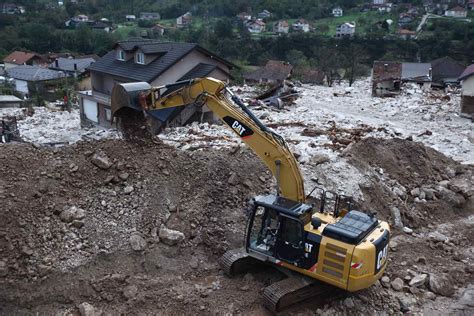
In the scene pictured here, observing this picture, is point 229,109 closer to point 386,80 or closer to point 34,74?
point 386,80

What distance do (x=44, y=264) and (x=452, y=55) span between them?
171 ft

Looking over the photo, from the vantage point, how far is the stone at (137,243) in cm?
877

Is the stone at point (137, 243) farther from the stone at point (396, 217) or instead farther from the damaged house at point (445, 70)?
the damaged house at point (445, 70)

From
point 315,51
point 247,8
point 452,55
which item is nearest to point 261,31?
point 247,8

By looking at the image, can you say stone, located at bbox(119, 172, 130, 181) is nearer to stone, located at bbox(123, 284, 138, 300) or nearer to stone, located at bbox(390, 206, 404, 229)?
stone, located at bbox(123, 284, 138, 300)

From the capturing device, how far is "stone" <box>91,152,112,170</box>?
969 centimetres

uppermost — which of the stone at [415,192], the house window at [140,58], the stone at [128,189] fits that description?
the house window at [140,58]

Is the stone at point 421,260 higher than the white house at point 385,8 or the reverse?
the reverse

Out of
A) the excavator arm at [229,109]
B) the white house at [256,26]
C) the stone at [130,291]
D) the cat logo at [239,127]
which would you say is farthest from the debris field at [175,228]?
the white house at [256,26]

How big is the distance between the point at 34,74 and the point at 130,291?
39262mm

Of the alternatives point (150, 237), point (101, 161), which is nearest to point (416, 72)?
point (101, 161)

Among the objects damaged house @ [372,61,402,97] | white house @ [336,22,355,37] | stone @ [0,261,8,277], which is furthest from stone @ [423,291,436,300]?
white house @ [336,22,355,37]

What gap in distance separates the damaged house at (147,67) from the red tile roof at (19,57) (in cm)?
2996

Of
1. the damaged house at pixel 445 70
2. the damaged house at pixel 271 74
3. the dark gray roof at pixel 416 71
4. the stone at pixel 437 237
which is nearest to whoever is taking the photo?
the stone at pixel 437 237
